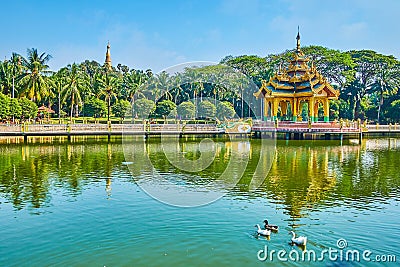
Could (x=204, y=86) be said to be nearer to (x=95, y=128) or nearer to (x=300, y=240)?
(x=95, y=128)

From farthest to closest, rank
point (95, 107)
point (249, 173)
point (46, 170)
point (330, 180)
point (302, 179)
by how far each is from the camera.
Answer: point (95, 107), point (46, 170), point (249, 173), point (302, 179), point (330, 180)

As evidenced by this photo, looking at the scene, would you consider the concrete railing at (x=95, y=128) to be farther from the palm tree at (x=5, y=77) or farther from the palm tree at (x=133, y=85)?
the palm tree at (x=133, y=85)

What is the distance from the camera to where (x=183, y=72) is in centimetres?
6047

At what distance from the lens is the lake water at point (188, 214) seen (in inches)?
299

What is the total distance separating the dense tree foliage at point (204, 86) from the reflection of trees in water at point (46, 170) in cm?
2402

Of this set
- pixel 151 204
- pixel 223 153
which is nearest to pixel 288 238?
pixel 151 204

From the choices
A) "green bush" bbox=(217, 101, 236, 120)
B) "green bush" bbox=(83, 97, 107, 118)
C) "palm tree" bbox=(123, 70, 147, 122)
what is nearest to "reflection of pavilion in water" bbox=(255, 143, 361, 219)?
"green bush" bbox=(217, 101, 236, 120)

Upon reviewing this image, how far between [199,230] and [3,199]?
20.0 feet

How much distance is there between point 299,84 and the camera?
119ft

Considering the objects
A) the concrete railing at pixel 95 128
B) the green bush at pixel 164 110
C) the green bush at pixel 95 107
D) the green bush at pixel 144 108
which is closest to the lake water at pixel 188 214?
the concrete railing at pixel 95 128

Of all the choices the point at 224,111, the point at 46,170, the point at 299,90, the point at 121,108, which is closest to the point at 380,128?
the point at 299,90

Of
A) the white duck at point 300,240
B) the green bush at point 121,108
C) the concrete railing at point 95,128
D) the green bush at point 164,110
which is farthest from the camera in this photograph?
the green bush at point 121,108

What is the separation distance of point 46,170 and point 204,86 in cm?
4276

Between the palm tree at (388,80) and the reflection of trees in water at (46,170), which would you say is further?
the palm tree at (388,80)
